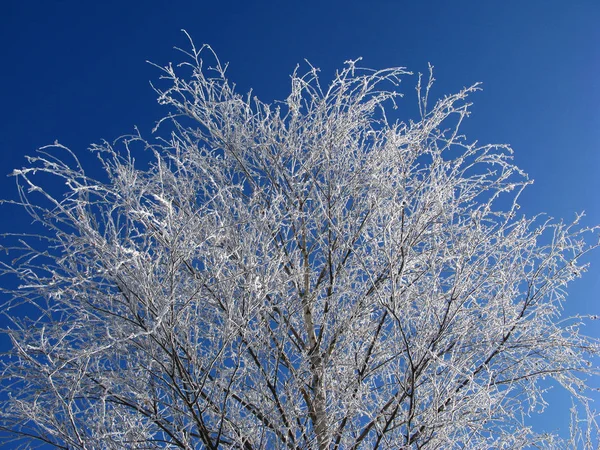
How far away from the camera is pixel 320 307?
184 inches

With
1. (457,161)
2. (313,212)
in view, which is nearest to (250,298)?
(313,212)

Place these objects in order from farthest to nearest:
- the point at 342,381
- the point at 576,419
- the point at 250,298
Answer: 1. the point at 576,419
2. the point at 342,381
3. the point at 250,298

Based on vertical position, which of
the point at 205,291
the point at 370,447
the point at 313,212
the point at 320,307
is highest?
the point at 313,212

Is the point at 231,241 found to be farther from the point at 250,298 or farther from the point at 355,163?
the point at 355,163

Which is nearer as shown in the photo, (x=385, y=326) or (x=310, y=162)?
(x=385, y=326)

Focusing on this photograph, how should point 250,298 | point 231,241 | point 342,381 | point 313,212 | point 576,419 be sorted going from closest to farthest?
point 250,298
point 231,241
point 342,381
point 313,212
point 576,419

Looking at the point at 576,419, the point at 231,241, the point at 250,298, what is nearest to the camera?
the point at 250,298

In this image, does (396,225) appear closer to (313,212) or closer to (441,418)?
(313,212)

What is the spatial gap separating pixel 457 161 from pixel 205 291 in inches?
84.9

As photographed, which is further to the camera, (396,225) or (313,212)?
(313,212)

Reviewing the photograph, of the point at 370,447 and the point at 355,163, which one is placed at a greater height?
the point at 355,163

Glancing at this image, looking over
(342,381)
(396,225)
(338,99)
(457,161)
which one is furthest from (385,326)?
(338,99)

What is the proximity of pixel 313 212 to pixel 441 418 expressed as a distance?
74.9 inches

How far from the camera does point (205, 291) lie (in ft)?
13.5
